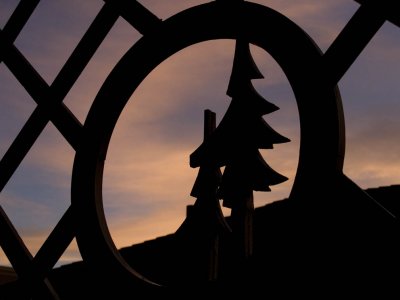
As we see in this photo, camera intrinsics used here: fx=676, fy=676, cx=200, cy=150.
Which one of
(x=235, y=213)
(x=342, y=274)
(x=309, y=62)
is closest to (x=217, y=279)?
(x=235, y=213)

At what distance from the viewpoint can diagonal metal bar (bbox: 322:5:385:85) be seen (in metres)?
3.21

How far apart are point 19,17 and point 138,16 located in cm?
127

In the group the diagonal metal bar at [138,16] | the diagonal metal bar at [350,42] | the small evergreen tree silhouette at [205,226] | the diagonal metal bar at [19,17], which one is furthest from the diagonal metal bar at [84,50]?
the diagonal metal bar at [350,42]

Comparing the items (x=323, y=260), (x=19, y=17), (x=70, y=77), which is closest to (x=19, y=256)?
(x=70, y=77)

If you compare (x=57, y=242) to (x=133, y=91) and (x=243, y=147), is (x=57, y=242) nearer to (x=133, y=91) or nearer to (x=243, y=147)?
(x=133, y=91)

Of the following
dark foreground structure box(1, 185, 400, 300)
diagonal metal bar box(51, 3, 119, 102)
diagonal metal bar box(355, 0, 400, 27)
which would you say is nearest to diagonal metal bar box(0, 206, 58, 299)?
dark foreground structure box(1, 185, 400, 300)

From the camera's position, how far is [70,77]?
4.50 metres

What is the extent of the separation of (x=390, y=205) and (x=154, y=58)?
1610 millimetres

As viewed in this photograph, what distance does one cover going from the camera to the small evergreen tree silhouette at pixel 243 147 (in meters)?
3.62

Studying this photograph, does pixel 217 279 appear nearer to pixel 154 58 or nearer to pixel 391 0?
pixel 154 58

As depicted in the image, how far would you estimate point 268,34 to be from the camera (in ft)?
11.9

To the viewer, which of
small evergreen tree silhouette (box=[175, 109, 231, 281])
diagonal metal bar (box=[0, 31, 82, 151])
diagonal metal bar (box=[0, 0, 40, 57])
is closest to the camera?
small evergreen tree silhouette (box=[175, 109, 231, 281])

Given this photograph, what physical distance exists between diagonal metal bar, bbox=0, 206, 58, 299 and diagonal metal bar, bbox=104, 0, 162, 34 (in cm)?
172

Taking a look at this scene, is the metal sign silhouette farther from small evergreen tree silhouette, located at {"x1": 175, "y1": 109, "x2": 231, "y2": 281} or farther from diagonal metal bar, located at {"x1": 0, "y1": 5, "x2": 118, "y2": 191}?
small evergreen tree silhouette, located at {"x1": 175, "y1": 109, "x2": 231, "y2": 281}
